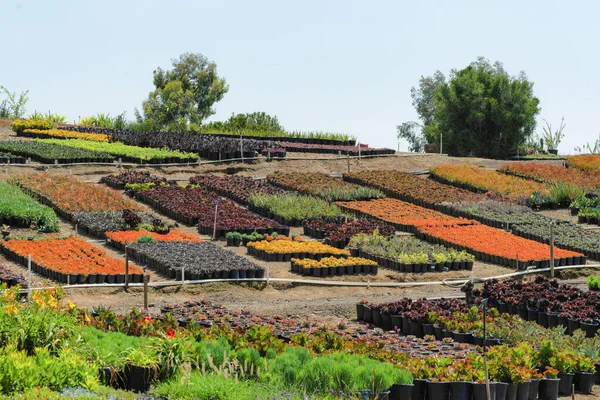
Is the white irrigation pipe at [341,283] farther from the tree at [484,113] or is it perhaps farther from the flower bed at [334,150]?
the tree at [484,113]

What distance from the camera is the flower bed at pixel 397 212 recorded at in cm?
3253

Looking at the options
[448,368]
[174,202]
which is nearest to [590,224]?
[174,202]

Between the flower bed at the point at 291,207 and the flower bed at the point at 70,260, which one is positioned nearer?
the flower bed at the point at 70,260

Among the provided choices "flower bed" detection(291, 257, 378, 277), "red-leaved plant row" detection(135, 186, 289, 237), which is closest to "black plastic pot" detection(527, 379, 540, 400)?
"flower bed" detection(291, 257, 378, 277)

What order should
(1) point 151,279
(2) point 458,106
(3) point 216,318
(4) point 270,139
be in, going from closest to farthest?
(3) point 216,318, (1) point 151,279, (4) point 270,139, (2) point 458,106

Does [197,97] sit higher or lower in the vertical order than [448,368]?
higher

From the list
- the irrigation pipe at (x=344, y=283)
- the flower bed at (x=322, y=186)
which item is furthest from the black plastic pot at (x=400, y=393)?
the flower bed at (x=322, y=186)

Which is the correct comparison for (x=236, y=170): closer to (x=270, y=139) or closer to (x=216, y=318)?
(x=270, y=139)

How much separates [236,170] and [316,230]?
10.6 m

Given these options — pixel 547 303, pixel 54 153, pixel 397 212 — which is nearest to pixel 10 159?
pixel 54 153

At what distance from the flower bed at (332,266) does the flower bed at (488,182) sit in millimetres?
11307

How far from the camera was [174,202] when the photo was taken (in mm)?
33875

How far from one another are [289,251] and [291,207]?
6002 mm

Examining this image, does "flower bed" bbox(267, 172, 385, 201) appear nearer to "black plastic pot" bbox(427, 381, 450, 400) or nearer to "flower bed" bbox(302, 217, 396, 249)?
"flower bed" bbox(302, 217, 396, 249)
